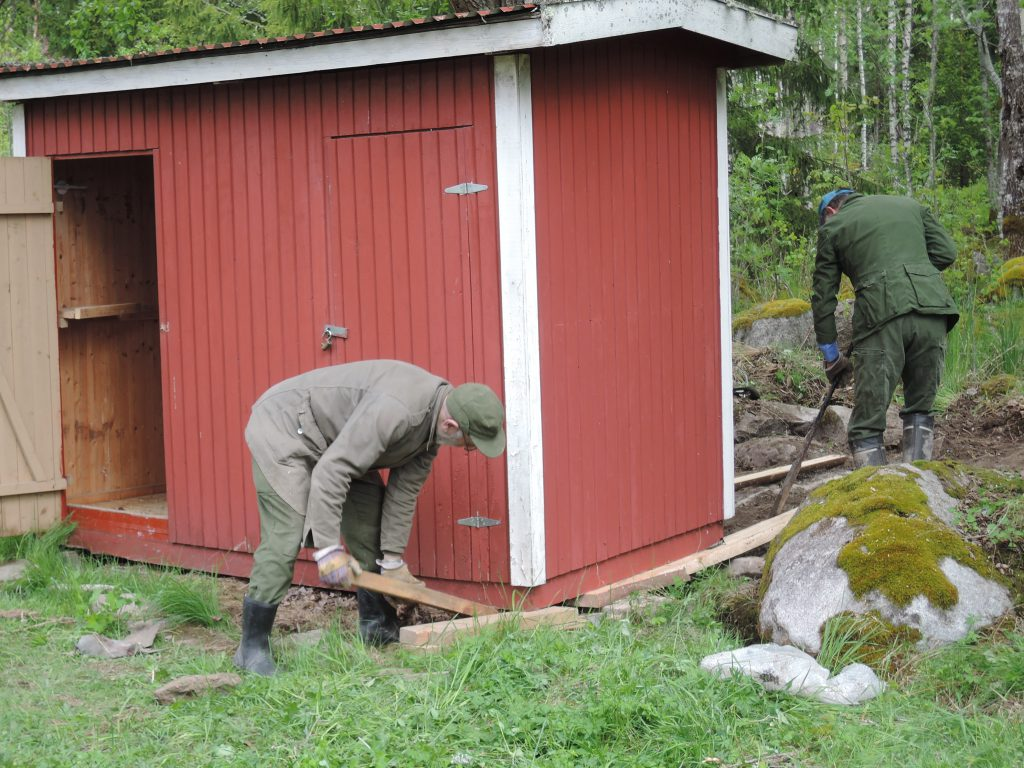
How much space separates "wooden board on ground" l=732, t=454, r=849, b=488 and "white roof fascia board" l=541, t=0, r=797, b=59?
9.66 ft

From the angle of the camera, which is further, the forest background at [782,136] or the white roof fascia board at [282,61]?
the forest background at [782,136]

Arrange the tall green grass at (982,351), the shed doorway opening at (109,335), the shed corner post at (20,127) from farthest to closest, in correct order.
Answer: the tall green grass at (982,351) < the shed doorway opening at (109,335) < the shed corner post at (20,127)

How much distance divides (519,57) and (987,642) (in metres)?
3.51

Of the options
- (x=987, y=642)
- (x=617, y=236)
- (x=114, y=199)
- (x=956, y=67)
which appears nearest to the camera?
(x=987, y=642)

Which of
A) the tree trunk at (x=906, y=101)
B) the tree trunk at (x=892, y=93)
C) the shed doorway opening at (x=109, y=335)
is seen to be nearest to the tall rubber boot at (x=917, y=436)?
the shed doorway opening at (x=109, y=335)

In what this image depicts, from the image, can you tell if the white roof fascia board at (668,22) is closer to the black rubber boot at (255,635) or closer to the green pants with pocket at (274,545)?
the green pants with pocket at (274,545)

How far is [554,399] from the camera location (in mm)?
6398

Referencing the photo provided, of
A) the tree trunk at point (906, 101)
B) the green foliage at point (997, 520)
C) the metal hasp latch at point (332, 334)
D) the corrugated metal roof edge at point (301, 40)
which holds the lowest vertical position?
the green foliage at point (997, 520)

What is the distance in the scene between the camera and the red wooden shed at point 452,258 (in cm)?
624

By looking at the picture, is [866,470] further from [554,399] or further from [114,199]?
[114,199]

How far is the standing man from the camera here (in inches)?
203

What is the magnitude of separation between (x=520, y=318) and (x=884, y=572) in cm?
216

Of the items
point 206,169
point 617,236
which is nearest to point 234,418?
point 206,169

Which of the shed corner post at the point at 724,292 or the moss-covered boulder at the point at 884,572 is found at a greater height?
the shed corner post at the point at 724,292
